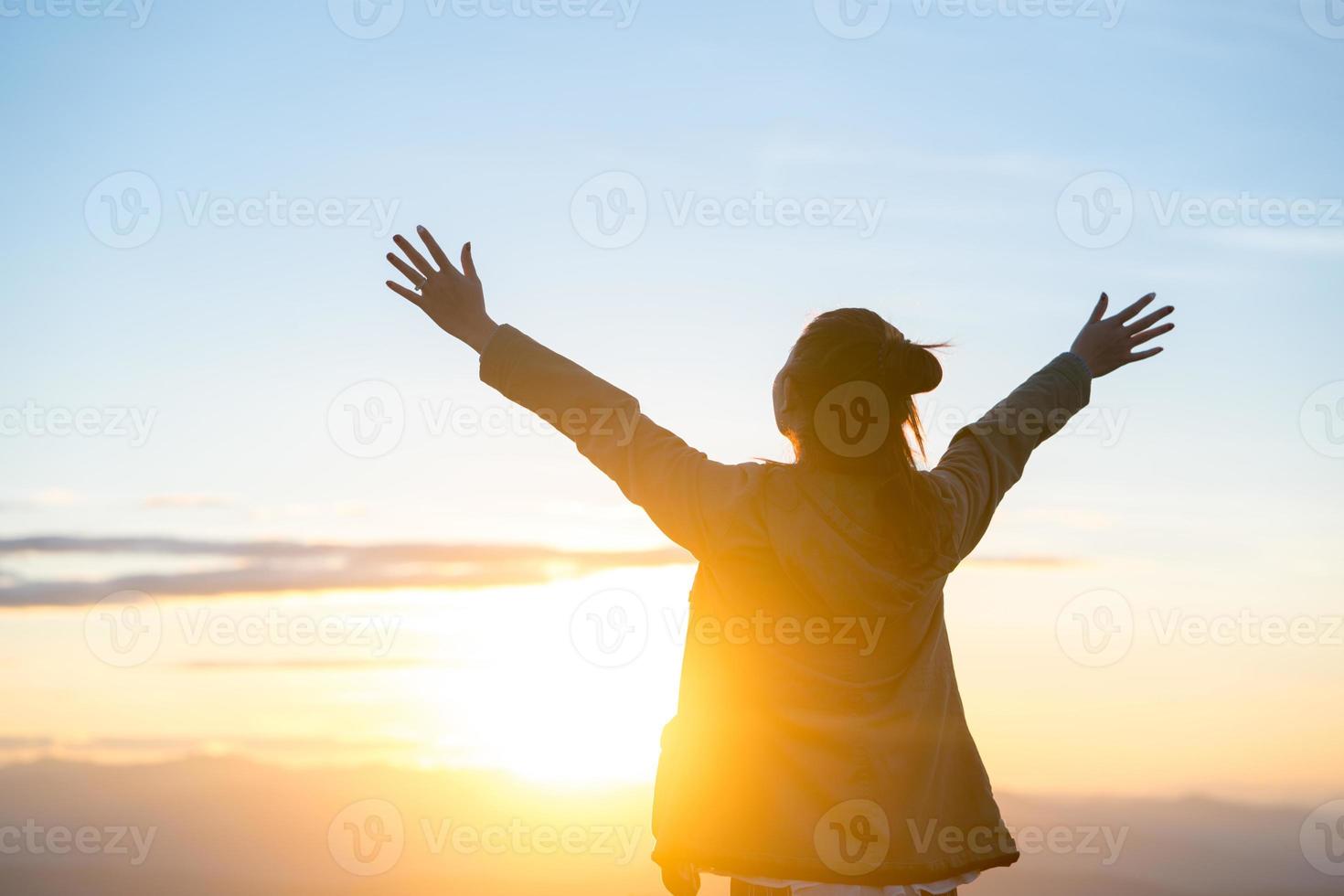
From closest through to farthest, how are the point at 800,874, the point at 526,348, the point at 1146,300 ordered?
1. the point at 800,874
2. the point at 526,348
3. the point at 1146,300

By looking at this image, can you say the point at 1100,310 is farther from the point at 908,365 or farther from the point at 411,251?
the point at 411,251

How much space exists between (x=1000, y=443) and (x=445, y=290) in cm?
186

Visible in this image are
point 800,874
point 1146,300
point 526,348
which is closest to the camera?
point 800,874

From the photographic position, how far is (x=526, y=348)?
4035 mm

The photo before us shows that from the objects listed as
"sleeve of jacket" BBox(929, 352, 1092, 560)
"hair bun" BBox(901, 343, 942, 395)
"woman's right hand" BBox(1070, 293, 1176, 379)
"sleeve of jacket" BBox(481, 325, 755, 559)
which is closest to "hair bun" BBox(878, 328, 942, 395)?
"hair bun" BBox(901, 343, 942, 395)

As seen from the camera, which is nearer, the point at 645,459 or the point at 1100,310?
the point at 645,459

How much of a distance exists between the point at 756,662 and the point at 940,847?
761 millimetres

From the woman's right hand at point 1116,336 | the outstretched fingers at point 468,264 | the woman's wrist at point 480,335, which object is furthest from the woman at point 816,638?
the woman's right hand at point 1116,336

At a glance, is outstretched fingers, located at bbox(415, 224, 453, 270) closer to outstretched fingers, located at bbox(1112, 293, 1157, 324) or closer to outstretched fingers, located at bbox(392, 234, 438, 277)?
outstretched fingers, located at bbox(392, 234, 438, 277)

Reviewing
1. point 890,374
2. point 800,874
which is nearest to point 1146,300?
point 890,374

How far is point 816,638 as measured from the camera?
3746 millimetres

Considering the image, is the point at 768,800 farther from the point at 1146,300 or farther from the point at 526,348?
the point at 1146,300

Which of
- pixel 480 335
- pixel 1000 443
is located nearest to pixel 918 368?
pixel 1000 443

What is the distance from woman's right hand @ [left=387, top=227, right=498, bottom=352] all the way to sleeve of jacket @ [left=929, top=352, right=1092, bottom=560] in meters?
1.53
